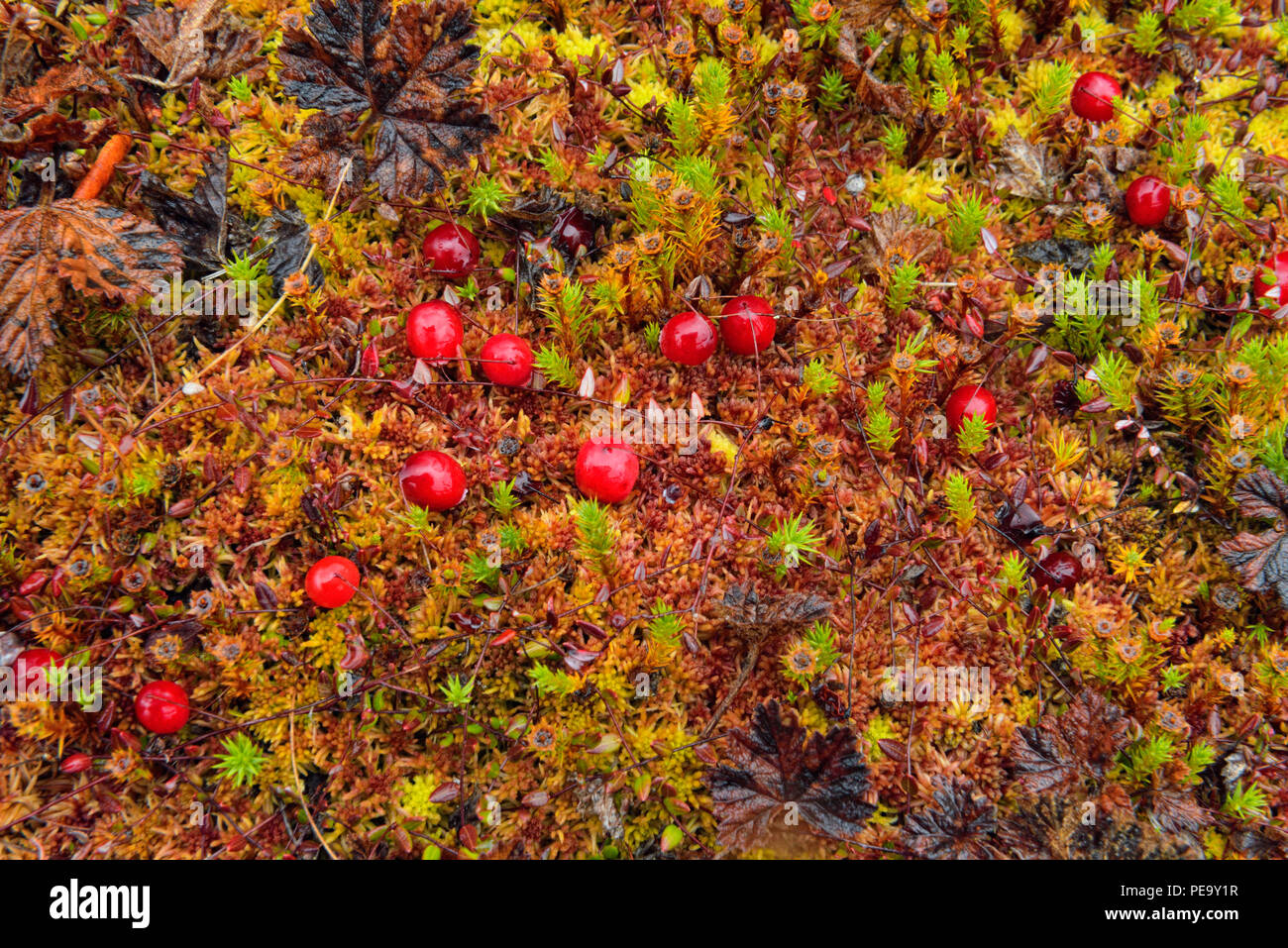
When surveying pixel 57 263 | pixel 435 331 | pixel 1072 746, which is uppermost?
pixel 57 263

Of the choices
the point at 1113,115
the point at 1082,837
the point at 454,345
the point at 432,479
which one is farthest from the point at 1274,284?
the point at 432,479

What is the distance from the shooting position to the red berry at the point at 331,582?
9.48ft

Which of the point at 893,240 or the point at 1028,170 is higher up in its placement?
the point at 1028,170

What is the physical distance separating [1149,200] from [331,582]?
12.5 feet

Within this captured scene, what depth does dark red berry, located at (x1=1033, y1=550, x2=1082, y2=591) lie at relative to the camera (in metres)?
3.06

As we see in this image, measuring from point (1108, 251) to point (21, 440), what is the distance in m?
4.60

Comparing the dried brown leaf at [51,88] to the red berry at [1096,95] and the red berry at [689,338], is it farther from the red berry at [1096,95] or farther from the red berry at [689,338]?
the red berry at [1096,95]

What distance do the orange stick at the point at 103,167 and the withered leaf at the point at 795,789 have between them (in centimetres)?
344

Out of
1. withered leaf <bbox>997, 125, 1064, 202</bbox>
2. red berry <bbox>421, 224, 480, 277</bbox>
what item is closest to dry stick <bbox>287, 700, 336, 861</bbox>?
red berry <bbox>421, 224, 480, 277</bbox>

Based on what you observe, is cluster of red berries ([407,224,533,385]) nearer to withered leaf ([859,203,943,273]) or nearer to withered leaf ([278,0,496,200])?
withered leaf ([278,0,496,200])

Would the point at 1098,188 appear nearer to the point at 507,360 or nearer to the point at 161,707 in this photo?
the point at 507,360

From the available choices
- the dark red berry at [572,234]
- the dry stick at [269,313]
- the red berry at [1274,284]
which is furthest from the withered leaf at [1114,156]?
the dry stick at [269,313]

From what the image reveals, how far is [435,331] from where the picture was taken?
125 inches

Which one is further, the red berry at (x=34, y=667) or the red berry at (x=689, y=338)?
the red berry at (x=689, y=338)
